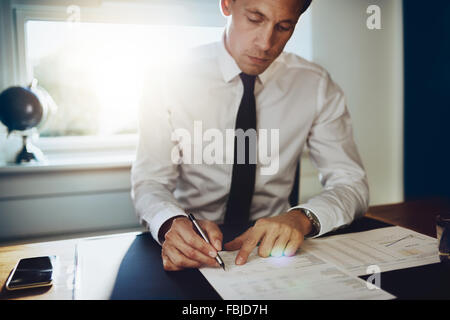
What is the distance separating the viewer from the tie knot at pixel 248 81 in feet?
3.94

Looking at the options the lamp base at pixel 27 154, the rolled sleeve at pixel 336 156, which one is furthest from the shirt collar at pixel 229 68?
the lamp base at pixel 27 154

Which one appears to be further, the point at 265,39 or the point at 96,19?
the point at 96,19

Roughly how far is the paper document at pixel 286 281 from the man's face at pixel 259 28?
2.11 ft

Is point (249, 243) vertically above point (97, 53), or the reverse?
point (97, 53)

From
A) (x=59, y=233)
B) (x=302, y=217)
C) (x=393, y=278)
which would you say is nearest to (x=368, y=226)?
(x=302, y=217)

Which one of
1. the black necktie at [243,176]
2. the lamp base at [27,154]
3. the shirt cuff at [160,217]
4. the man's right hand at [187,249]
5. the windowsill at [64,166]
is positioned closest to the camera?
the man's right hand at [187,249]

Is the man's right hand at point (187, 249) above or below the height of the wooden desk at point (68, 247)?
above

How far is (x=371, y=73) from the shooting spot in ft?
6.88

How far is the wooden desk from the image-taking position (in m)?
0.62

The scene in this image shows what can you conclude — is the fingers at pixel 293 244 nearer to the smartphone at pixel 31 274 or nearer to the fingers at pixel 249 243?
the fingers at pixel 249 243

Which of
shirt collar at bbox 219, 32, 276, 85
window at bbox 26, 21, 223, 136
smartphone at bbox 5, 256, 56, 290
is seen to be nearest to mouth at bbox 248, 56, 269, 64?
shirt collar at bbox 219, 32, 276, 85

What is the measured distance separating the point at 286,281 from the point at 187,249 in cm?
19

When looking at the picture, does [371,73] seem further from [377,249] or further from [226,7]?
[377,249]

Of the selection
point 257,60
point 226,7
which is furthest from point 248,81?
point 226,7
